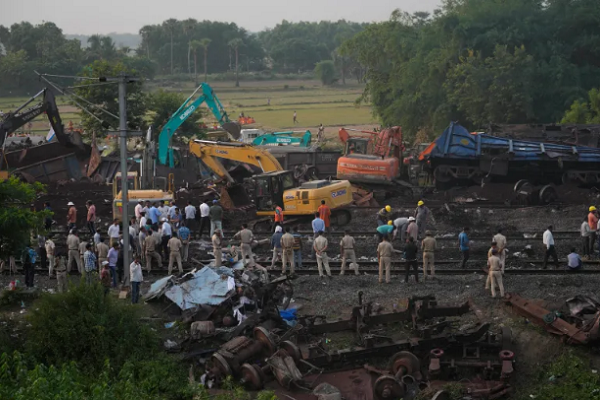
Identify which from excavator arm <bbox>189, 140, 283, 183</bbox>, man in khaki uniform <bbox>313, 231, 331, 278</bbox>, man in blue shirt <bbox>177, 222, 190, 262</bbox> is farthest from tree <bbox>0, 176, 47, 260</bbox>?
excavator arm <bbox>189, 140, 283, 183</bbox>

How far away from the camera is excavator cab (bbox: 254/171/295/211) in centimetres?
2967

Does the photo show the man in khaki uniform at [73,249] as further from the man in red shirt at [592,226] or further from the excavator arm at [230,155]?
the man in red shirt at [592,226]

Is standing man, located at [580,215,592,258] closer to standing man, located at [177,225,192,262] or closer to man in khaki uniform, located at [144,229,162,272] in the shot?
standing man, located at [177,225,192,262]

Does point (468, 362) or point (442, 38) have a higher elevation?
point (442, 38)

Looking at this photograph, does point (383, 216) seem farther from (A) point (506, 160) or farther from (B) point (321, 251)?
(A) point (506, 160)

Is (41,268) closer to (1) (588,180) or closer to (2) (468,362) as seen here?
(2) (468,362)

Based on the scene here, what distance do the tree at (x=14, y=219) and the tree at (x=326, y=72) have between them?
98.4 m

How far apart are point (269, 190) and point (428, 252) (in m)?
8.76

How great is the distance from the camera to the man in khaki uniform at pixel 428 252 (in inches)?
870

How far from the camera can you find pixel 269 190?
29719 mm

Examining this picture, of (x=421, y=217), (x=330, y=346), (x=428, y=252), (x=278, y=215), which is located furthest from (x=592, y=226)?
(x=330, y=346)

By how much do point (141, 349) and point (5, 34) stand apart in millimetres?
108362

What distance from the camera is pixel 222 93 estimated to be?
106 metres

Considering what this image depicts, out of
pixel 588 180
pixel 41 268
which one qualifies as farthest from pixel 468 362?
pixel 588 180
